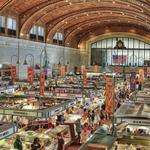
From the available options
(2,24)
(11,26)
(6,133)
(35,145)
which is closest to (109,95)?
(35,145)

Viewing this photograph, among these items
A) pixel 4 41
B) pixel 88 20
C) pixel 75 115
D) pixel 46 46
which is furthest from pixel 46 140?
pixel 88 20

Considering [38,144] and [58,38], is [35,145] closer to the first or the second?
[38,144]

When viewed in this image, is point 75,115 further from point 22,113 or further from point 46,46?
point 46,46

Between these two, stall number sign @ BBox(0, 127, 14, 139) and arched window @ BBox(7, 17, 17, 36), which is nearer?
stall number sign @ BBox(0, 127, 14, 139)

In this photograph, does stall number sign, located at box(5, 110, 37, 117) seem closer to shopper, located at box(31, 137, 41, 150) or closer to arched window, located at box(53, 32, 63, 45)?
shopper, located at box(31, 137, 41, 150)

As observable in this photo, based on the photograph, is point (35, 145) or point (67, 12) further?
point (67, 12)

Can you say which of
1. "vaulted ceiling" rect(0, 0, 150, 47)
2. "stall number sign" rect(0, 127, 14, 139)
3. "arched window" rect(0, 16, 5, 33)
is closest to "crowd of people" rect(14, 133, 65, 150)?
"stall number sign" rect(0, 127, 14, 139)

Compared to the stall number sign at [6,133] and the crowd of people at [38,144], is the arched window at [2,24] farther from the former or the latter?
the stall number sign at [6,133]

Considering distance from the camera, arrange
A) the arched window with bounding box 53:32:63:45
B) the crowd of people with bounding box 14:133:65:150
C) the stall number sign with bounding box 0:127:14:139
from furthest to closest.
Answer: the arched window with bounding box 53:32:63:45
the crowd of people with bounding box 14:133:65:150
the stall number sign with bounding box 0:127:14:139

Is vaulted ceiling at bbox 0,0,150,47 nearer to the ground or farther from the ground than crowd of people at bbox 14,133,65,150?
farther from the ground

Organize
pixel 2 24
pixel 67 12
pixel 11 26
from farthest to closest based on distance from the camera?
pixel 67 12 < pixel 11 26 < pixel 2 24

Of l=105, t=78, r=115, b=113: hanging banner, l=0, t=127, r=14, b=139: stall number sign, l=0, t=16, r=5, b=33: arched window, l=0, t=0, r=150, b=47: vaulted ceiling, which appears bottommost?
l=0, t=127, r=14, b=139: stall number sign

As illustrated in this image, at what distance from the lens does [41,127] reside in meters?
17.5

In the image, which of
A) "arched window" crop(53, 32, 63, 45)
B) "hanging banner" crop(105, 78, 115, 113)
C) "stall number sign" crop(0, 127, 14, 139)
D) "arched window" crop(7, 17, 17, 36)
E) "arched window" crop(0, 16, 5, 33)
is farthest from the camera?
"arched window" crop(53, 32, 63, 45)
